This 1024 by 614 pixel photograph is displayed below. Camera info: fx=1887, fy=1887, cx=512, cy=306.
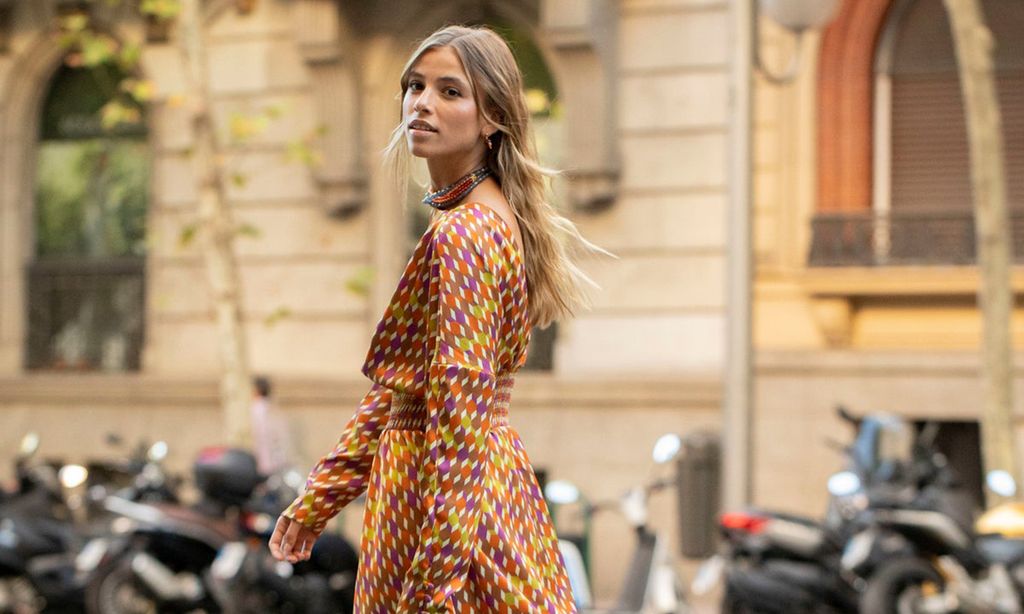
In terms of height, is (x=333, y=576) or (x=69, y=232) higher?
(x=69, y=232)

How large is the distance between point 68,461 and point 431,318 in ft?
48.8

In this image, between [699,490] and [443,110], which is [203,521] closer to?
[699,490]

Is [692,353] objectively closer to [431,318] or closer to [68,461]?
[68,461]

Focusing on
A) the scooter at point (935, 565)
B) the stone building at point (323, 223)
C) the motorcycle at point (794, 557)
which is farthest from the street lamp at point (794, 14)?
the stone building at point (323, 223)

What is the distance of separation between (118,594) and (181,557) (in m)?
0.41

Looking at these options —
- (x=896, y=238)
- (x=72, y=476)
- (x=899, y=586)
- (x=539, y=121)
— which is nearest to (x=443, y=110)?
(x=899, y=586)

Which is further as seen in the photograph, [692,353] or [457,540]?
[692,353]

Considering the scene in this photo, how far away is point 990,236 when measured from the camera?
11.0 meters

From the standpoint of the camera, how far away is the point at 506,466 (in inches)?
121

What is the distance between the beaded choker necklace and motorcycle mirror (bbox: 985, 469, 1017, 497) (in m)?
7.50

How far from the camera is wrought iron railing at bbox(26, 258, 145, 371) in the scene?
17438 mm

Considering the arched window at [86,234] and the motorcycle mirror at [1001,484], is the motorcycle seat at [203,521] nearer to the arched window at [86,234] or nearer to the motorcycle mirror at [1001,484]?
the motorcycle mirror at [1001,484]

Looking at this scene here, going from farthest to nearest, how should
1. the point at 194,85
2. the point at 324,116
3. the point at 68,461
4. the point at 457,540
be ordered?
the point at 68,461
the point at 324,116
the point at 194,85
the point at 457,540

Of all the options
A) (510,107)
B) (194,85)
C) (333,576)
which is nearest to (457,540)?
(510,107)
